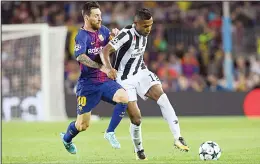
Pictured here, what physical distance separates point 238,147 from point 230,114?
28.7 feet

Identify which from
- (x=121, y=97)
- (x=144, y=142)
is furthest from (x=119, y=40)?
(x=144, y=142)

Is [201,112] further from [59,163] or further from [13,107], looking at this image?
[59,163]

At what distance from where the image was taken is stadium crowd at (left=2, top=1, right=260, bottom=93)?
71.8ft

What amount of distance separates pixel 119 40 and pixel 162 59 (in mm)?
12342

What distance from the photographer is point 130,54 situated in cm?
1039

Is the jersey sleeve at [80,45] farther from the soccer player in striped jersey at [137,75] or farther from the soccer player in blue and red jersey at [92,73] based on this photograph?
the soccer player in striped jersey at [137,75]

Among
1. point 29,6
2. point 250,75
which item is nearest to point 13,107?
point 29,6

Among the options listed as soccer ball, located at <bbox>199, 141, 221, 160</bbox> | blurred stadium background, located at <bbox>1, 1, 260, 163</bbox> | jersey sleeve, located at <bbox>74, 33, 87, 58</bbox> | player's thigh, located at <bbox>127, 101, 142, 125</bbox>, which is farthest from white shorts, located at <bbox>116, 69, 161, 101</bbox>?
blurred stadium background, located at <bbox>1, 1, 260, 163</bbox>

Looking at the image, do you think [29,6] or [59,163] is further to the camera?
[29,6]

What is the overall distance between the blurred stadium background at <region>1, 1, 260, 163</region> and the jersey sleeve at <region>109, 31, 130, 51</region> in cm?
688

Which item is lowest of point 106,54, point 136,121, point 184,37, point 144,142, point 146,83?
point 144,142

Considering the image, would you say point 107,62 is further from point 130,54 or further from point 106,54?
point 130,54

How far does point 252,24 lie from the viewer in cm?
2275

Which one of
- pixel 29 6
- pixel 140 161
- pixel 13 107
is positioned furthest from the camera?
pixel 29 6
